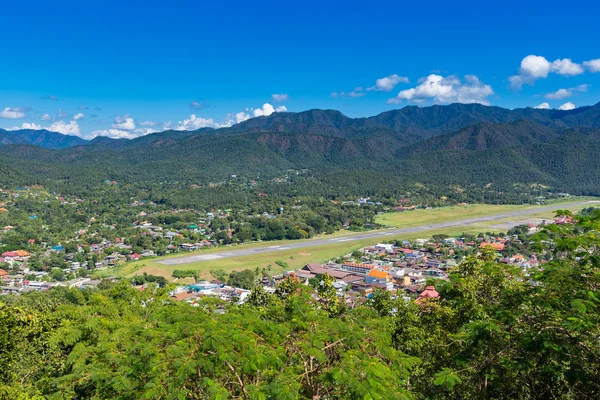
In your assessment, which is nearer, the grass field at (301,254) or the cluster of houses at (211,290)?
the cluster of houses at (211,290)

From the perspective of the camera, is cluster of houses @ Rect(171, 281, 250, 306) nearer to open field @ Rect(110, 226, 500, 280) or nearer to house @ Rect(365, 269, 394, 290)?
open field @ Rect(110, 226, 500, 280)

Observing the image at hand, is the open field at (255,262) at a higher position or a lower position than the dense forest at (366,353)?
lower

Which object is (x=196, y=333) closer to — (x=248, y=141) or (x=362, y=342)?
(x=362, y=342)

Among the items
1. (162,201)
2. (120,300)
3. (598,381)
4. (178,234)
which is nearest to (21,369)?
(120,300)

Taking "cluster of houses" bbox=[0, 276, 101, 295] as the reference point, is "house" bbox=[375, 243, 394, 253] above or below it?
below

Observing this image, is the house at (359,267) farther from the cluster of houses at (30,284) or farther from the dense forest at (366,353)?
the dense forest at (366,353)

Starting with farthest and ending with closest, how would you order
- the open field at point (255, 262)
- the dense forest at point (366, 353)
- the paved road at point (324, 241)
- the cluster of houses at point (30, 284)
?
1. the paved road at point (324, 241)
2. the open field at point (255, 262)
3. the cluster of houses at point (30, 284)
4. the dense forest at point (366, 353)

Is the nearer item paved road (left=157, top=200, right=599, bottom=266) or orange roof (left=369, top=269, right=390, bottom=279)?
orange roof (left=369, top=269, right=390, bottom=279)

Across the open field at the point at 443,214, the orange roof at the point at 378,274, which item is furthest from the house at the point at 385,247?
the open field at the point at 443,214

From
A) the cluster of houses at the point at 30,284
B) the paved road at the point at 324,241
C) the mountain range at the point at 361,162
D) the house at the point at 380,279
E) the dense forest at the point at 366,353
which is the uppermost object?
the mountain range at the point at 361,162

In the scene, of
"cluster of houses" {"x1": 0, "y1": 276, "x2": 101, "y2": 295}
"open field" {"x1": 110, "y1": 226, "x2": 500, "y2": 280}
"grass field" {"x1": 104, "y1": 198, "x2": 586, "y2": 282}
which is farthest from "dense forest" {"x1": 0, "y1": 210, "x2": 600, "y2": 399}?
"grass field" {"x1": 104, "y1": 198, "x2": 586, "y2": 282}

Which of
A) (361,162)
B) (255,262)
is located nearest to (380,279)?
(255,262)
